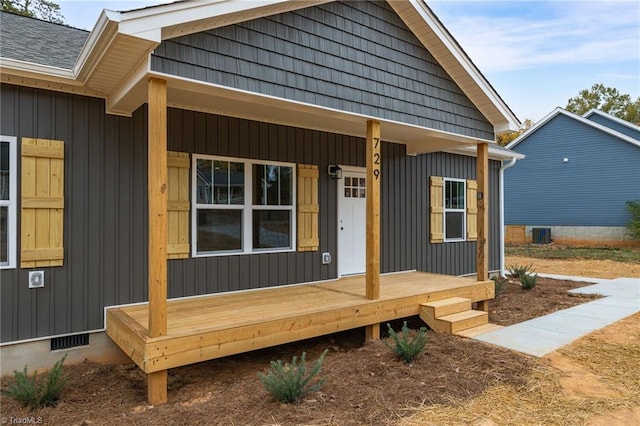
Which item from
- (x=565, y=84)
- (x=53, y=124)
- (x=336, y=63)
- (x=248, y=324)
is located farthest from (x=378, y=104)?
(x=565, y=84)

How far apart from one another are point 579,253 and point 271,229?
13568mm

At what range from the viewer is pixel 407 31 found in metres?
5.38

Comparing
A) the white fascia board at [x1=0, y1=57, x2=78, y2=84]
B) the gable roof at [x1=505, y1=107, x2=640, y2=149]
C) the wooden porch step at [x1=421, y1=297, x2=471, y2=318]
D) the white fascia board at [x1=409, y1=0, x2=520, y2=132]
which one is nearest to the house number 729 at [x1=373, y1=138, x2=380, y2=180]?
→ the white fascia board at [x1=409, y1=0, x2=520, y2=132]

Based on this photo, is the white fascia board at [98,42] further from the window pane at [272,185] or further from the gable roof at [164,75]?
the window pane at [272,185]

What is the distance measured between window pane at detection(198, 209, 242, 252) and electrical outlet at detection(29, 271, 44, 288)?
164cm

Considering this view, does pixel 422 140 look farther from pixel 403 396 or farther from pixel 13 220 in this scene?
pixel 13 220

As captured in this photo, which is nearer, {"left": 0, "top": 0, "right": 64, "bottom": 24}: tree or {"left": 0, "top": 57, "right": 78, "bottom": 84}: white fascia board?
{"left": 0, "top": 57, "right": 78, "bottom": 84}: white fascia board

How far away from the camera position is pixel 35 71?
3.92 m

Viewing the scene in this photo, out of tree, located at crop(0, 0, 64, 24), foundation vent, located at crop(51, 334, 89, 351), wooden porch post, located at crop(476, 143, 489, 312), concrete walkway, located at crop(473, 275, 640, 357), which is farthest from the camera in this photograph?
tree, located at crop(0, 0, 64, 24)

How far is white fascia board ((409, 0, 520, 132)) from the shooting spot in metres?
5.18

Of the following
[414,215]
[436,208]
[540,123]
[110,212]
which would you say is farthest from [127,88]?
[540,123]

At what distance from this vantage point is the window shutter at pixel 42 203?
400 centimetres

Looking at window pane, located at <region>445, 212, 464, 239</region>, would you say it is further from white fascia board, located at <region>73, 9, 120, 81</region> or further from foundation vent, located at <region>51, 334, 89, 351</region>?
white fascia board, located at <region>73, 9, 120, 81</region>

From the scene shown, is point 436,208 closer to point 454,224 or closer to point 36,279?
point 454,224
